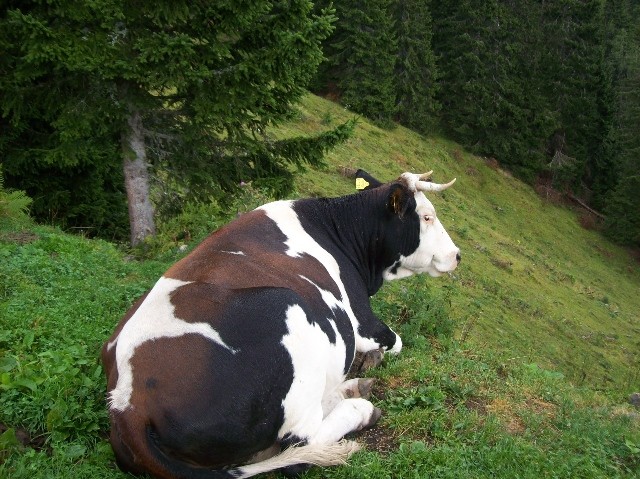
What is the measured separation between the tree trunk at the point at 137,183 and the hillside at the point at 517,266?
4534 millimetres

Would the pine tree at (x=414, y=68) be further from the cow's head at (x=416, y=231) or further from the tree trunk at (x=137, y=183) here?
the cow's head at (x=416, y=231)

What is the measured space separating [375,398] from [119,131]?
670 centimetres

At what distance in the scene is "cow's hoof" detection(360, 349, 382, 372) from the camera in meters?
5.91

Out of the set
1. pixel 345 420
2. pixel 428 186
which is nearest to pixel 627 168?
pixel 428 186

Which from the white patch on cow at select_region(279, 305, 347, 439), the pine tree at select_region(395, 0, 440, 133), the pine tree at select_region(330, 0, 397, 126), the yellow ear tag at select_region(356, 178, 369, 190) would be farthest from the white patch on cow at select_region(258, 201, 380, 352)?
the pine tree at select_region(395, 0, 440, 133)

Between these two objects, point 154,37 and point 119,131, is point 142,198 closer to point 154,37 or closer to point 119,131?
point 119,131

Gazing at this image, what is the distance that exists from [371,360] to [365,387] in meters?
0.64

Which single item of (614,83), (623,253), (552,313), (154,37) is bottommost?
(623,253)

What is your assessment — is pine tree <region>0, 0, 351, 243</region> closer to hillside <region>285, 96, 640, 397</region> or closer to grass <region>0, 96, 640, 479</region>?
grass <region>0, 96, 640, 479</region>

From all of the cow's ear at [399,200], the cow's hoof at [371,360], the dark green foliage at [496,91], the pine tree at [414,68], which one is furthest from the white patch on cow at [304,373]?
the dark green foliage at [496,91]

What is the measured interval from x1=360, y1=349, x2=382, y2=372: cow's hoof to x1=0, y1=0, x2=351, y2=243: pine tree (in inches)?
191

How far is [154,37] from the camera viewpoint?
8.62 metres

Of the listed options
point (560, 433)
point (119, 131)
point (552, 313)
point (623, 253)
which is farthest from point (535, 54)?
point (560, 433)

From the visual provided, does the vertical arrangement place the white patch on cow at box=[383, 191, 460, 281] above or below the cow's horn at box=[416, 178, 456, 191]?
below
